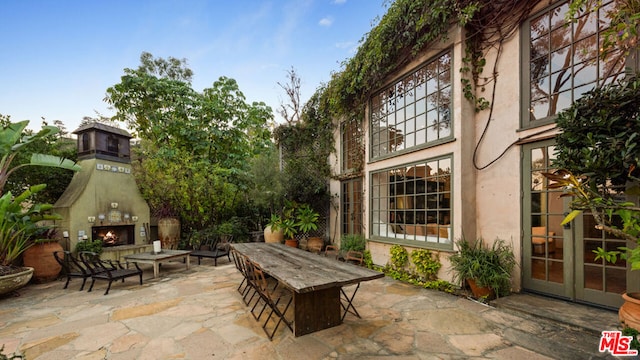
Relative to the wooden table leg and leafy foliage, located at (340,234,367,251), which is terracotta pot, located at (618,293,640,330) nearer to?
the wooden table leg

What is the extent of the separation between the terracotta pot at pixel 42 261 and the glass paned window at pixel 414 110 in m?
7.67

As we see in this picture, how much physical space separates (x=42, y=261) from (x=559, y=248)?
31.1 ft

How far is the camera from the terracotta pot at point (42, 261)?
18.2ft

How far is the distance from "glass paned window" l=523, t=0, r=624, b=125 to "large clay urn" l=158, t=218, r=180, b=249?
9.26 metres

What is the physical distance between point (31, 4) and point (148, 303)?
20.7 ft

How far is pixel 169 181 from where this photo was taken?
8102 mm

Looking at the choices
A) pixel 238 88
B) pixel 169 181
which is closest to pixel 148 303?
pixel 169 181

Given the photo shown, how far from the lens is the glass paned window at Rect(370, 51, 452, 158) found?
5027 millimetres

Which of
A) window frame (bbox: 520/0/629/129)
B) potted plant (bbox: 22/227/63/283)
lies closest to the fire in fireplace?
potted plant (bbox: 22/227/63/283)

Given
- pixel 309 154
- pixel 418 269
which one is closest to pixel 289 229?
pixel 309 154

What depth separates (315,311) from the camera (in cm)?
309

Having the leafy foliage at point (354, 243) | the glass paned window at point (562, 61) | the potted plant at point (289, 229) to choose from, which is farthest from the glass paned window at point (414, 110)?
the potted plant at point (289, 229)

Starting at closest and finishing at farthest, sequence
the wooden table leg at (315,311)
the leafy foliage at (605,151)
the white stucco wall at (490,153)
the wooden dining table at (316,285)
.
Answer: the leafy foliage at (605,151) < the wooden dining table at (316,285) < the wooden table leg at (315,311) < the white stucco wall at (490,153)

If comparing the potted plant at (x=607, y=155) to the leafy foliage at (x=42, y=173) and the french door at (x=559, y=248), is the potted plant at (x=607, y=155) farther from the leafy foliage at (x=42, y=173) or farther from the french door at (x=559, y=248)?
the leafy foliage at (x=42, y=173)
